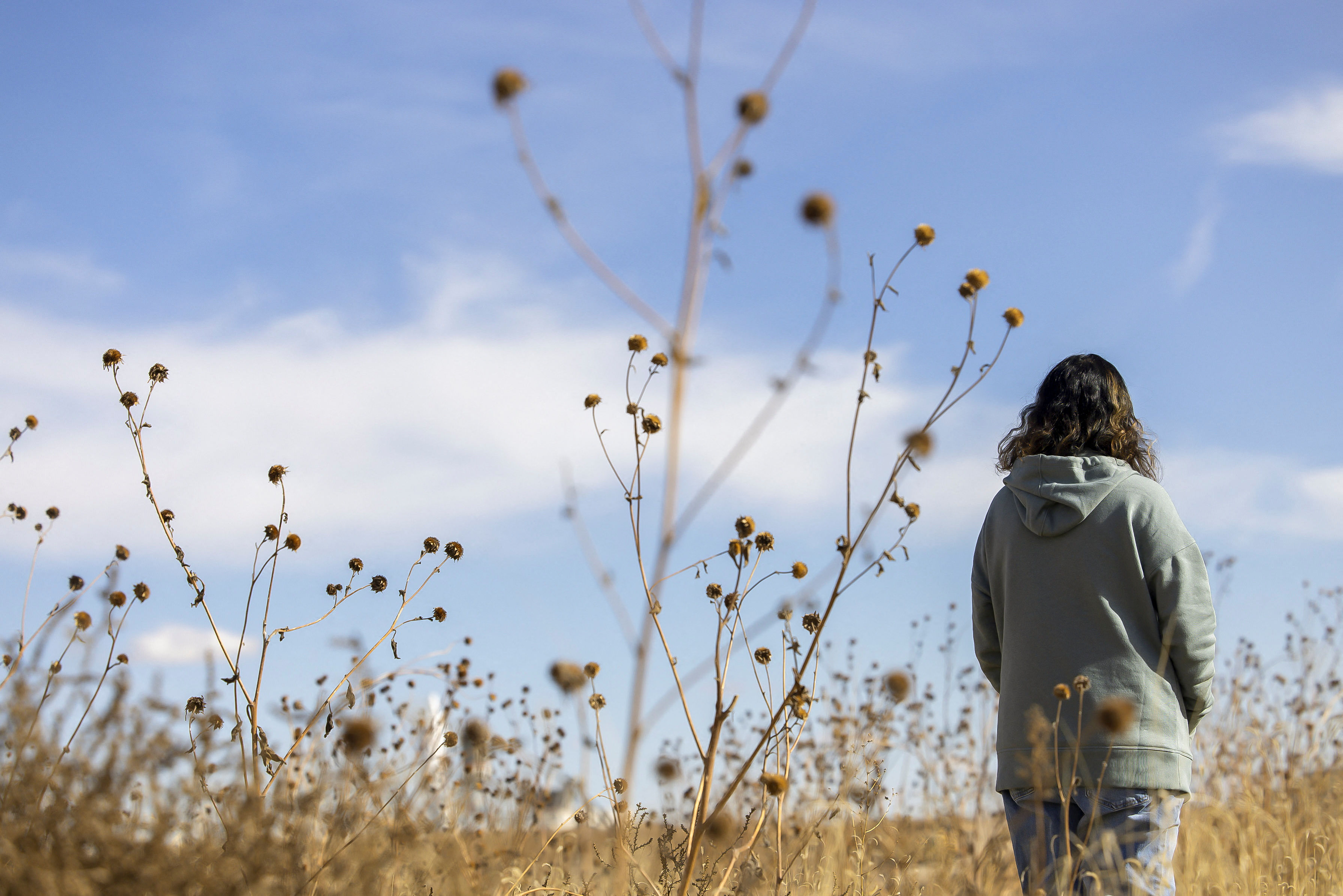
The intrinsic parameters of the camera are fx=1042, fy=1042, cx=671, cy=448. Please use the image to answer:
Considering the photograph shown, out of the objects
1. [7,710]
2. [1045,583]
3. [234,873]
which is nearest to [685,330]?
[234,873]

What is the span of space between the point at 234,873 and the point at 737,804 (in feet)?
13.1

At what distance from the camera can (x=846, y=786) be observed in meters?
2.98

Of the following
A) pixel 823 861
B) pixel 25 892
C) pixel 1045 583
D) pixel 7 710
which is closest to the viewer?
pixel 25 892

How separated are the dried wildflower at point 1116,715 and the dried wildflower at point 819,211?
1.44 metres

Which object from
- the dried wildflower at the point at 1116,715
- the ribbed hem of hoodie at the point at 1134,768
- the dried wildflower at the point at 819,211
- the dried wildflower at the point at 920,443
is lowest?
the ribbed hem of hoodie at the point at 1134,768

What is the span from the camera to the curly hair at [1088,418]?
3154 mm

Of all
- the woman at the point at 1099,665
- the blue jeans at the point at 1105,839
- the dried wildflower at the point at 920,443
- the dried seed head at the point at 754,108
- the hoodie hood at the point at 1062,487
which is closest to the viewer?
the dried seed head at the point at 754,108

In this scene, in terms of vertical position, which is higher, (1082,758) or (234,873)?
(1082,758)

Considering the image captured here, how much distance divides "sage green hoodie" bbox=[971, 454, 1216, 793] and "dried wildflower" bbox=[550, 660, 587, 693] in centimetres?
147

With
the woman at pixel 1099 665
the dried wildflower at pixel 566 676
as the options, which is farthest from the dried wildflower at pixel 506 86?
the woman at pixel 1099 665

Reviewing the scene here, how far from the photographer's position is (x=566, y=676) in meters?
1.86

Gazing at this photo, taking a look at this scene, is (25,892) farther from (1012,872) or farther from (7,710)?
(1012,872)

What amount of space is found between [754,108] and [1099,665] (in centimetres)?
194

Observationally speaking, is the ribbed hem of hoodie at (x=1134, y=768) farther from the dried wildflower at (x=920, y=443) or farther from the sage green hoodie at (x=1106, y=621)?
the dried wildflower at (x=920, y=443)
